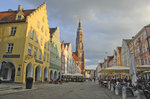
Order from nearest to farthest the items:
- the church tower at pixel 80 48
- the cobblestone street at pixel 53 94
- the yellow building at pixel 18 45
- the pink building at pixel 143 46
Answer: the cobblestone street at pixel 53 94
the yellow building at pixel 18 45
the pink building at pixel 143 46
the church tower at pixel 80 48

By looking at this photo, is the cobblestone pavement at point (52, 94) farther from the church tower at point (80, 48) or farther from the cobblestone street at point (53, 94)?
the church tower at point (80, 48)

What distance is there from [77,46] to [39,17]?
96.2m

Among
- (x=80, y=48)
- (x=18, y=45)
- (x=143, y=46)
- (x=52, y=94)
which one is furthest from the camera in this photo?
(x=80, y=48)

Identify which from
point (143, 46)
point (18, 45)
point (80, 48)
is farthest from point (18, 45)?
point (80, 48)

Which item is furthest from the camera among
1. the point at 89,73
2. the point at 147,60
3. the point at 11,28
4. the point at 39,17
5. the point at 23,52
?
the point at 89,73

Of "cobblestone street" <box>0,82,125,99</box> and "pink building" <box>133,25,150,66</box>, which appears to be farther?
"pink building" <box>133,25,150,66</box>

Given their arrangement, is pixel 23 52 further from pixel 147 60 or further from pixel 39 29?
pixel 147 60

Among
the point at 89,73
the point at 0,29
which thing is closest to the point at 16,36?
the point at 0,29

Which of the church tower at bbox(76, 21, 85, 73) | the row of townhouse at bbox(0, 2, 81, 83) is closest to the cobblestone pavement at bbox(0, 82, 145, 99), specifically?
the row of townhouse at bbox(0, 2, 81, 83)

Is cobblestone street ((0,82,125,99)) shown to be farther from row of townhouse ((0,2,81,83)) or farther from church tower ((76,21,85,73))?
church tower ((76,21,85,73))

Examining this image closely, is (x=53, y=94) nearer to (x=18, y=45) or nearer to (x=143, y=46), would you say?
(x=18, y=45)

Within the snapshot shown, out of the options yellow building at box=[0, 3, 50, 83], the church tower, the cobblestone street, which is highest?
the church tower

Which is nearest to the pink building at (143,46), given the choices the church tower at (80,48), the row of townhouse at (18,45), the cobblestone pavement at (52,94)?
the cobblestone pavement at (52,94)

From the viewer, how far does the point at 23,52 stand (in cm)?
2030
